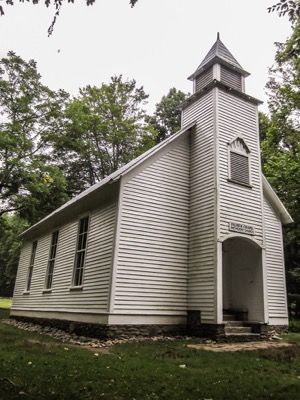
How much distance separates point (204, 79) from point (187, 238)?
612 cm

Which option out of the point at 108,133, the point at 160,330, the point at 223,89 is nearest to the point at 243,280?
the point at 160,330

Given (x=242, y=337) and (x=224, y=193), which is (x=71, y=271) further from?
(x=242, y=337)

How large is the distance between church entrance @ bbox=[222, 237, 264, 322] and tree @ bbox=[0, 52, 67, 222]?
445 inches

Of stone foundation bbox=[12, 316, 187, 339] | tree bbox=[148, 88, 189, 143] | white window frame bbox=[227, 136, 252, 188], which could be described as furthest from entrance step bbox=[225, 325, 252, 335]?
tree bbox=[148, 88, 189, 143]


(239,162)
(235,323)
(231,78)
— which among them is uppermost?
(231,78)

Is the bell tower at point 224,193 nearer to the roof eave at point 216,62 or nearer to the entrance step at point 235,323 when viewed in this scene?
the roof eave at point 216,62

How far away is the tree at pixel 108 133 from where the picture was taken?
2945 cm

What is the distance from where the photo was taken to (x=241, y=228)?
1185 centimetres

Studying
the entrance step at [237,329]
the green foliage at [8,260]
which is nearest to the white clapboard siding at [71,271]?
the entrance step at [237,329]

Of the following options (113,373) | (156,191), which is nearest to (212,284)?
(156,191)

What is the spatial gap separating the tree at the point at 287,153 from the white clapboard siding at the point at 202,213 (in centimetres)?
751

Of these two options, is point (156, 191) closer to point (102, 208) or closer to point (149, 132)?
point (102, 208)

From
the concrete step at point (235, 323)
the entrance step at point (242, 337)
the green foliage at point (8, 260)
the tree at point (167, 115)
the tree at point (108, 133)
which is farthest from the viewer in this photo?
the green foliage at point (8, 260)

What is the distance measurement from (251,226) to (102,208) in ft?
15.9
